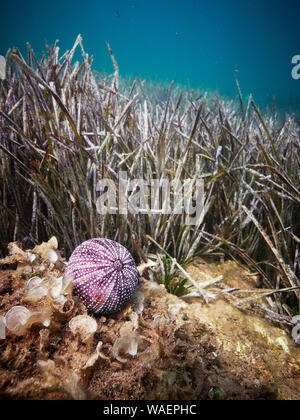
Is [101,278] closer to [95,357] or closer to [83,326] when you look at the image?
[83,326]

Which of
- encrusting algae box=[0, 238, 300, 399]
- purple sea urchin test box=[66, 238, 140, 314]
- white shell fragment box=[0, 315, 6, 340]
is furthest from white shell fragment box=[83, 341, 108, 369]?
white shell fragment box=[0, 315, 6, 340]

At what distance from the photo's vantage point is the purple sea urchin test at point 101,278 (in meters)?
1.17

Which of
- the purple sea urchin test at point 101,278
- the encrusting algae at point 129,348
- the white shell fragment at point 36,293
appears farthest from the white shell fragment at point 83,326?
the white shell fragment at point 36,293

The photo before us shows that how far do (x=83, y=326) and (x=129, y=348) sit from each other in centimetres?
25

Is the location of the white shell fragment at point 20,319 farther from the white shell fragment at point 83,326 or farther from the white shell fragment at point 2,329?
the white shell fragment at point 83,326

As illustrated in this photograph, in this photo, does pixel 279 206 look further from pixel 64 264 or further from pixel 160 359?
pixel 64 264

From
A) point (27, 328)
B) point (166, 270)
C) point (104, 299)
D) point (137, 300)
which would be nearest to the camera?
point (27, 328)

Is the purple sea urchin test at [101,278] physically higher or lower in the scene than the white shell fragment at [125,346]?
higher

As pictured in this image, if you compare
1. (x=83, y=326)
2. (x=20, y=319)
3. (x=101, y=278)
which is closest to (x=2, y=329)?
(x=20, y=319)

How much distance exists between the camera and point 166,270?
1.59m

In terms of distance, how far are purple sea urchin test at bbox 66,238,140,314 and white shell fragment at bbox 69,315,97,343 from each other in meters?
0.12

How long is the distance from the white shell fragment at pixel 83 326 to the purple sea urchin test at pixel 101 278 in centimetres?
12
